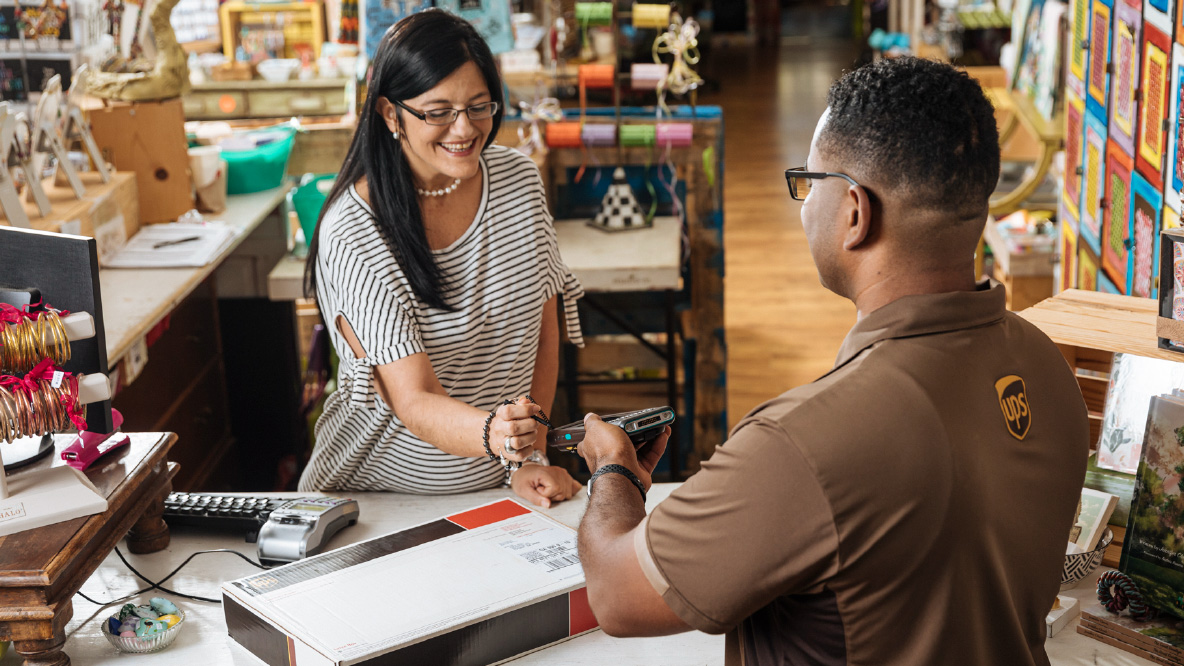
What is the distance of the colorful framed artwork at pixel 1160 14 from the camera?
2.61 meters

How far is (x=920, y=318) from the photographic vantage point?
1.03 meters

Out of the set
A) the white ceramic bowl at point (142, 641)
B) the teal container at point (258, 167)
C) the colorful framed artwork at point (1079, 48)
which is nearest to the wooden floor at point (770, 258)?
the colorful framed artwork at point (1079, 48)

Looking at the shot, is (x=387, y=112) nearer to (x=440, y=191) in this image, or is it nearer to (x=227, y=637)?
(x=440, y=191)

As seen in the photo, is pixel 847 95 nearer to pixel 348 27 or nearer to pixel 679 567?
pixel 679 567

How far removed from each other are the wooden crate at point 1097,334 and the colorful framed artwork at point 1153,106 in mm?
934

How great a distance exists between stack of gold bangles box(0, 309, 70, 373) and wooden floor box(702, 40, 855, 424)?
3332mm

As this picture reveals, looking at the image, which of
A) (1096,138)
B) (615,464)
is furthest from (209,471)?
(1096,138)

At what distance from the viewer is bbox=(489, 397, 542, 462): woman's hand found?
167 centimetres

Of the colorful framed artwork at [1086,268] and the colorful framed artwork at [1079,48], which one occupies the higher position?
the colorful framed artwork at [1079,48]

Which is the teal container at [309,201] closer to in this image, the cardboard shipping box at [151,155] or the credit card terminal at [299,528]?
the cardboard shipping box at [151,155]

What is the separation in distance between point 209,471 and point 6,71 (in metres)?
1.42

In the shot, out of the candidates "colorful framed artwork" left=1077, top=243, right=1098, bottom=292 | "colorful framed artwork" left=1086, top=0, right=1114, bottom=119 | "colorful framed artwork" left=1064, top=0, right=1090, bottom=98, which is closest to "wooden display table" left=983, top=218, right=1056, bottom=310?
"colorful framed artwork" left=1077, top=243, right=1098, bottom=292

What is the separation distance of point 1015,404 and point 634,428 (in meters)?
0.53

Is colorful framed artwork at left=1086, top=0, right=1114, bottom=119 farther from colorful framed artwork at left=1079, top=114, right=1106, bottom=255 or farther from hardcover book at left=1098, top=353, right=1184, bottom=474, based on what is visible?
hardcover book at left=1098, top=353, right=1184, bottom=474
